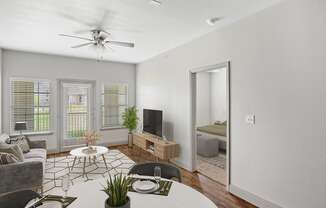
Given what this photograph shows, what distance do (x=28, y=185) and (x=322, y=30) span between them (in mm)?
4411

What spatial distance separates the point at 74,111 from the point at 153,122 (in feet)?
8.94

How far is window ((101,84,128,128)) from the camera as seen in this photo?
21.4 feet

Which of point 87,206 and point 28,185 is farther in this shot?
point 28,185

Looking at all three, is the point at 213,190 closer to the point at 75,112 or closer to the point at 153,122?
the point at 153,122

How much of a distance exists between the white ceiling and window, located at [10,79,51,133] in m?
1.24

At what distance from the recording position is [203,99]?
290 inches

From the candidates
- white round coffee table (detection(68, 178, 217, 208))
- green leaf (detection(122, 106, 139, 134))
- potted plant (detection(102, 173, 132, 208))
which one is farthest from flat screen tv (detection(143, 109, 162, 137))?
potted plant (detection(102, 173, 132, 208))

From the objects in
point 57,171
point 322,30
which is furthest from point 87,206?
point 57,171

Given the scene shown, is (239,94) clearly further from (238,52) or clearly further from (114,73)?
(114,73)

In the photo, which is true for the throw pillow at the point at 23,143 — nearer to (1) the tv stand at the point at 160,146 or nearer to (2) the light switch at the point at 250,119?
(1) the tv stand at the point at 160,146

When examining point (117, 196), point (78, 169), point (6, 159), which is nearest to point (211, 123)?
point (78, 169)

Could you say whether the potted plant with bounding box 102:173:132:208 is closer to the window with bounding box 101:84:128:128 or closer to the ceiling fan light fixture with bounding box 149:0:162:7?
the ceiling fan light fixture with bounding box 149:0:162:7

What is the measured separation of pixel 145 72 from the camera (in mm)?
6320

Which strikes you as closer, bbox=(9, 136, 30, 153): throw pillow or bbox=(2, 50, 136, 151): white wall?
bbox=(9, 136, 30, 153): throw pillow
